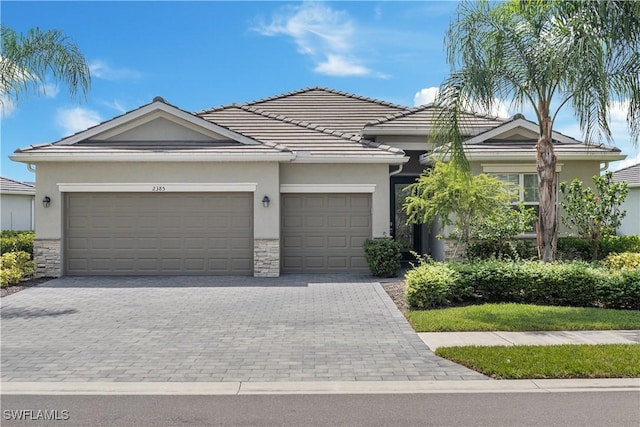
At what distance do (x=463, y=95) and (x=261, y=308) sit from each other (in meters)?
6.20

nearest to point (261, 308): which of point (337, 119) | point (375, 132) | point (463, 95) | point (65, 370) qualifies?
point (65, 370)

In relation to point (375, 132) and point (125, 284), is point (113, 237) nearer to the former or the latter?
point (125, 284)

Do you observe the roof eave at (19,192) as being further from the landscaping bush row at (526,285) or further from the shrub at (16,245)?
the landscaping bush row at (526,285)

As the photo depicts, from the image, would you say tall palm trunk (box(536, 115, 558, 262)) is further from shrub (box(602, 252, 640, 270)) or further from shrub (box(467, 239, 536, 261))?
shrub (box(467, 239, 536, 261))

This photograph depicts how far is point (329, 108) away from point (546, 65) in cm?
1182

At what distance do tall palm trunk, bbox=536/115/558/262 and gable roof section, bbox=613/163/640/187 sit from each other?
1930cm

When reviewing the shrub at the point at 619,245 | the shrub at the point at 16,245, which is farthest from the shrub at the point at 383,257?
the shrub at the point at 16,245

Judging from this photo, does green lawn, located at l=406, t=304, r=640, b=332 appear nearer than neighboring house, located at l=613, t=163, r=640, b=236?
Yes

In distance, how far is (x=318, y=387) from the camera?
5.81 m

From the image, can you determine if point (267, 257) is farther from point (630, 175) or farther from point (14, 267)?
point (630, 175)

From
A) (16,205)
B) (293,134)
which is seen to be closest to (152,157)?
(293,134)

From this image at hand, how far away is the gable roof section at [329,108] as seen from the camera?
1994 cm

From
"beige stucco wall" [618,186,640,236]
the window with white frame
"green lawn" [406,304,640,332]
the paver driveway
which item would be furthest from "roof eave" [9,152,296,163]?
"beige stucco wall" [618,186,640,236]

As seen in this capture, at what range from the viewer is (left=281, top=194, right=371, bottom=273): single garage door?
15125 mm
